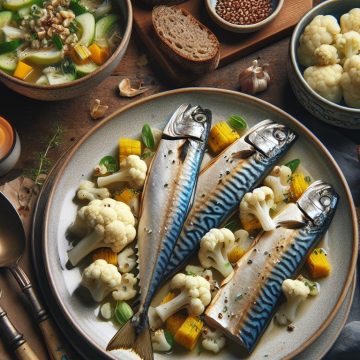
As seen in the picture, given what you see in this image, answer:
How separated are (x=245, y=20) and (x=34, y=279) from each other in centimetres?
170

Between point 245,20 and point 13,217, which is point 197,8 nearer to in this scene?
point 245,20

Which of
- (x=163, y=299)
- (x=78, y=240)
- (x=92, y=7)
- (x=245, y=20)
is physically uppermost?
(x=92, y=7)

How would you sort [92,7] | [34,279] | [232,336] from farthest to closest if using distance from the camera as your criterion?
[92,7] → [34,279] → [232,336]

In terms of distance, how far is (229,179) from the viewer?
121 inches

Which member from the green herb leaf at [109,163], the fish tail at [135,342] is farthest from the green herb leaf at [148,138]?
the fish tail at [135,342]

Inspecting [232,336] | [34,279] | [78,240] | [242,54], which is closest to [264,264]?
[232,336]

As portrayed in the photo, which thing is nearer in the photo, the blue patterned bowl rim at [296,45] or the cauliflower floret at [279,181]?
the cauliflower floret at [279,181]

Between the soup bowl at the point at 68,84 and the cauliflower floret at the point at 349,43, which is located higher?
the soup bowl at the point at 68,84

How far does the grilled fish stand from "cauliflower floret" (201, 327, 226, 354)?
236 mm

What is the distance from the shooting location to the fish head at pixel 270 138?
10.2 ft

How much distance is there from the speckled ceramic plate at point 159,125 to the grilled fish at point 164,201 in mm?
107

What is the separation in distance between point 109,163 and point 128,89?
503 millimetres

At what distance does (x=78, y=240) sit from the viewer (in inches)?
119

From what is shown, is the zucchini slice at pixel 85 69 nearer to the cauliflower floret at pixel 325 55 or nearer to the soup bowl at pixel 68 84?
the soup bowl at pixel 68 84
